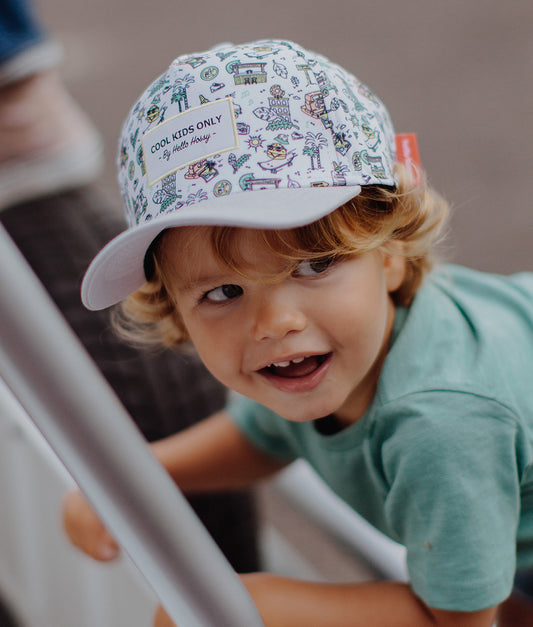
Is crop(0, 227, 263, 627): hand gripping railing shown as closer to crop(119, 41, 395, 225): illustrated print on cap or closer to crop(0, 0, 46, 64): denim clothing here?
crop(119, 41, 395, 225): illustrated print on cap

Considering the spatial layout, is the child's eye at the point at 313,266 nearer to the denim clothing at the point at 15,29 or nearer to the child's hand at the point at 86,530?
the child's hand at the point at 86,530

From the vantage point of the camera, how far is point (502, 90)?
196cm

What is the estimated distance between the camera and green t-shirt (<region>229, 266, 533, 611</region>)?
508 mm

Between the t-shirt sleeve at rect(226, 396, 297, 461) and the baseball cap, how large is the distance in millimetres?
262

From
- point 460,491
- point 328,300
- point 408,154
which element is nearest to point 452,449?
point 460,491

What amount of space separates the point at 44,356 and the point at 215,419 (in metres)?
0.43

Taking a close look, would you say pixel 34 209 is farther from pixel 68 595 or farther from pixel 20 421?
pixel 68 595

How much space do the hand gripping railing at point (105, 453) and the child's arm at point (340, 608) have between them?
14 centimetres

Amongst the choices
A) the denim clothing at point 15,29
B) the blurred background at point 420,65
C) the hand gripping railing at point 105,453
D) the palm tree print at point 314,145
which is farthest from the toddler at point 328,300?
the blurred background at point 420,65

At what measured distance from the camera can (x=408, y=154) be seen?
0.60 meters

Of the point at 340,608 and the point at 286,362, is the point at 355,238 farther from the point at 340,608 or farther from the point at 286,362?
the point at 340,608

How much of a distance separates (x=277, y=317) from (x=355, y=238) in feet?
0.26

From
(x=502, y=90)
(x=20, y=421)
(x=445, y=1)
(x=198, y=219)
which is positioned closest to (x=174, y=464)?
(x=20, y=421)

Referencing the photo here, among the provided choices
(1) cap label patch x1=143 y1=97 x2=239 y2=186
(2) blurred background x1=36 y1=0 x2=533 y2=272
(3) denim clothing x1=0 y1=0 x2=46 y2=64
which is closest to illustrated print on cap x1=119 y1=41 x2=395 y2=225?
(1) cap label patch x1=143 y1=97 x2=239 y2=186
